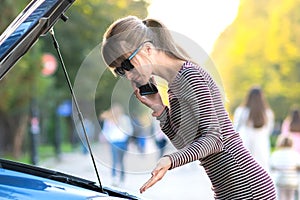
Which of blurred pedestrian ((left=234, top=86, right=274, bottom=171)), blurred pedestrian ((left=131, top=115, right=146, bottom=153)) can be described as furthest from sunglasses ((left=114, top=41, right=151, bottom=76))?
blurred pedestrian ((left=234, top=86, right=274, bottom=171))

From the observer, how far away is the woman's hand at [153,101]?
345cm

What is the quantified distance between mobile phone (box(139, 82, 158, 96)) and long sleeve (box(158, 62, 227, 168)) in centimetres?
20

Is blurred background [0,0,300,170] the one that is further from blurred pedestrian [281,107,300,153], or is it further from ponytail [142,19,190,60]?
blurred pedestrian [281,107,300,153]

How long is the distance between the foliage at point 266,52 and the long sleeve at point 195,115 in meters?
47.2

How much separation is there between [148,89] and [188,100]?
35 cm

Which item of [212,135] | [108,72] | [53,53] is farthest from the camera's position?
[53,53]

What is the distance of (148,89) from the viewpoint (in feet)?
11.6

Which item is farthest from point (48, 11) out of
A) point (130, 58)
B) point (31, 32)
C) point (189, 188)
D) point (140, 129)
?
point (189, 188)

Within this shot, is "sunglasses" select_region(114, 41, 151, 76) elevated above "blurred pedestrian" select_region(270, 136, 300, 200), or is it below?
above

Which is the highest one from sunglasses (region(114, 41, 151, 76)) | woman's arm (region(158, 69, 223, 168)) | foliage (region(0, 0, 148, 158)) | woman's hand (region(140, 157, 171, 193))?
sunglasses (region(114, 41, 151, 76))

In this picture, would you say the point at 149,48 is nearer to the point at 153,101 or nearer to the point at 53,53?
the point at 153,101

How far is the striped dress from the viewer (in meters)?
3.20

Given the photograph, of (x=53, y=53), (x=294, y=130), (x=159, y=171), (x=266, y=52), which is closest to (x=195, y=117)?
(x=159, y=171)

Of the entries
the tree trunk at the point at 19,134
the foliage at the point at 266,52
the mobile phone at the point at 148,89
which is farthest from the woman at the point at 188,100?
the foliage at the point at 266,52
